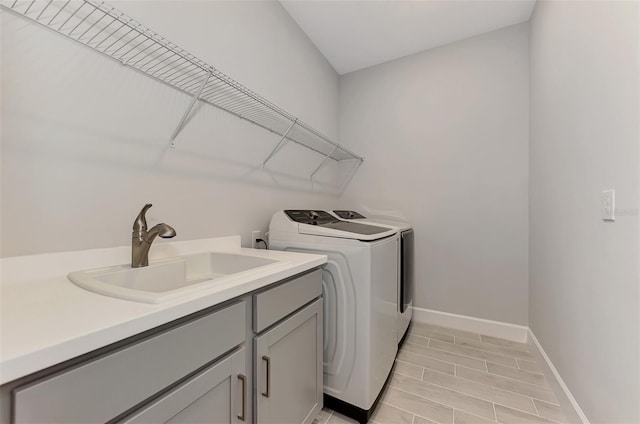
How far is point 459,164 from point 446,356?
1.64 m

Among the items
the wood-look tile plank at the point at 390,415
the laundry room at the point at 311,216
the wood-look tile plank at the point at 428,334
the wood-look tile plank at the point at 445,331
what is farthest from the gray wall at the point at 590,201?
the wood-look tile plank at the point at 390,415

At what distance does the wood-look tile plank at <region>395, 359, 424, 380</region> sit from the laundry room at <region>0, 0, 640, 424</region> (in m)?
0.02

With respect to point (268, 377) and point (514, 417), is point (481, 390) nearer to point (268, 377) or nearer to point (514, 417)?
point (514, 417)

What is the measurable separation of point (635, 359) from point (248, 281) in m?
1.33

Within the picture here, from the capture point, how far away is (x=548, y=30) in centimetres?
175

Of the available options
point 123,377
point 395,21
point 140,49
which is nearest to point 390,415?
point 123,377

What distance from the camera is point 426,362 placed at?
1.95 metres

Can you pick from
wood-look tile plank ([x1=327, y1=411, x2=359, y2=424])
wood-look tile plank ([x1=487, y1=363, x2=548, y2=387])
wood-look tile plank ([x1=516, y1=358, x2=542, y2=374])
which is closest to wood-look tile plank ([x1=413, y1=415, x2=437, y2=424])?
wood-look tile plank ([x1=327, y1=411, x2=359, y2=424])

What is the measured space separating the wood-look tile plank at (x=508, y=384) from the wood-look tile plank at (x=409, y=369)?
0.25 metres

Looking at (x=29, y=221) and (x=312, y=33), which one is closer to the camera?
(x=29, y=221)

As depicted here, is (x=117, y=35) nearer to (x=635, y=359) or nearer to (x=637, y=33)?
(x=637, y=33)

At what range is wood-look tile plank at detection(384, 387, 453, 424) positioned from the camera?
142 centimetres

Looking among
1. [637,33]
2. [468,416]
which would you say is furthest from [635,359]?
[637,33]

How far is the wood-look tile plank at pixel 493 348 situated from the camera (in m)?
2.05
